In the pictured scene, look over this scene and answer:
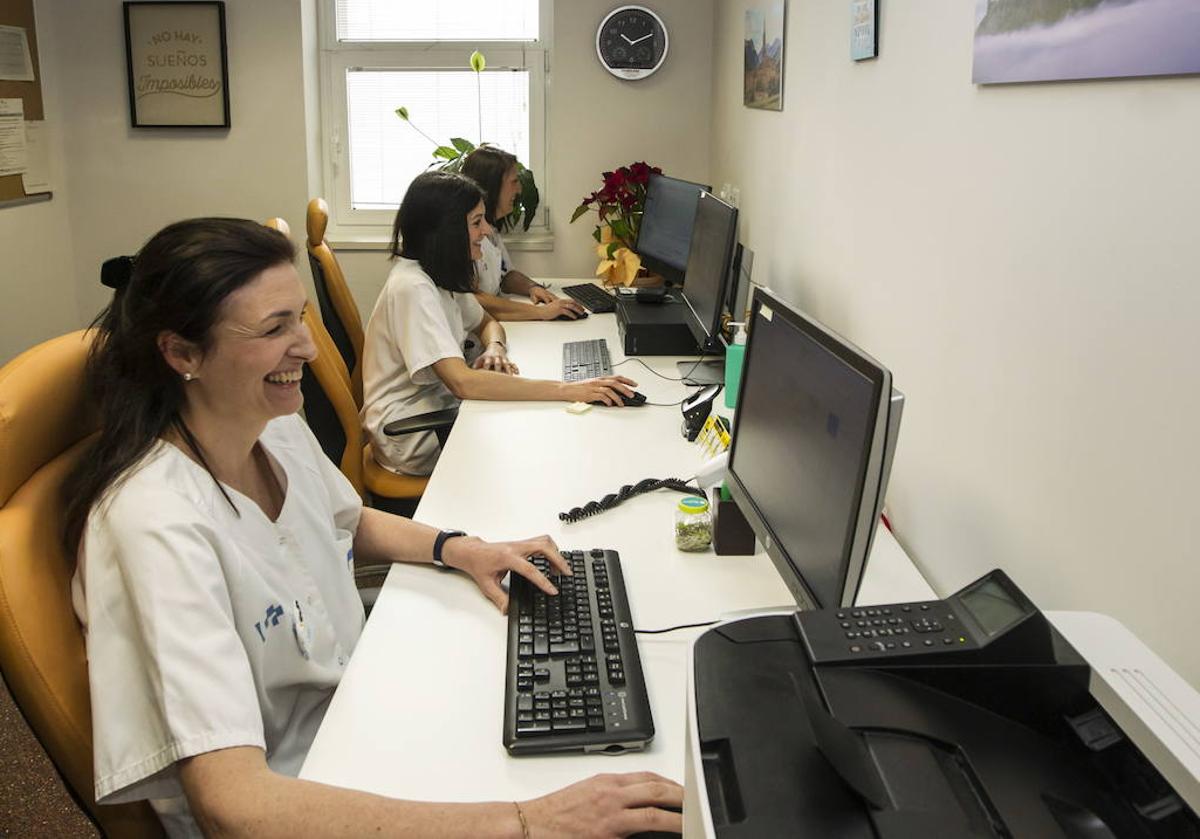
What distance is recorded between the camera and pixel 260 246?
51.9 inches

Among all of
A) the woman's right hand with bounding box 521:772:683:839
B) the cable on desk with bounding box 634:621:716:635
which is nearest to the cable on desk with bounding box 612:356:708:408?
the cable on desk with bounding box 634:621:716:635

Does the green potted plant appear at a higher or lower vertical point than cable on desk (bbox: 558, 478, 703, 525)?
higher

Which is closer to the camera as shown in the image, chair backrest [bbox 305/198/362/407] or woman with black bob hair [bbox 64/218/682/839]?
woman with black bob hair [bbox 64/218/682/839]

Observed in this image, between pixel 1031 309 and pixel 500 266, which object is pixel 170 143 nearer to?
pixel 500 266

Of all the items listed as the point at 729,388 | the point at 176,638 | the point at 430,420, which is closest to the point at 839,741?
the point at 176,638

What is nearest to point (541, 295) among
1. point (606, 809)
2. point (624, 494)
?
point (624, 494)

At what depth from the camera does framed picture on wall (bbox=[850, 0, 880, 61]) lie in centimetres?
176

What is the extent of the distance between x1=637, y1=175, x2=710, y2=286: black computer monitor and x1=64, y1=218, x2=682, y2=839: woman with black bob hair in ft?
5.98

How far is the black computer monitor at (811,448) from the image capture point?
1.05 m

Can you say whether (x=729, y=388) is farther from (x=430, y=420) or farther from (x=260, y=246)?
(x=260, y=246)

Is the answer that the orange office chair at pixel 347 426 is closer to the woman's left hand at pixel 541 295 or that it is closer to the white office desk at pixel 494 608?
the white office desk at pixel 494 608

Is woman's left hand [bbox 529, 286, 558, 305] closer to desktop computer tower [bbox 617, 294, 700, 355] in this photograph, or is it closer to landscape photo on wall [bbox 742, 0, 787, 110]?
desktop computer tower [bbox 617, 294, 700, 355]

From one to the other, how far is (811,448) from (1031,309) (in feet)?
0.99

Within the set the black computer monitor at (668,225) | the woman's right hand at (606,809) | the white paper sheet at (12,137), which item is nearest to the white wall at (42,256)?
the white paper sheet at (12,137)
